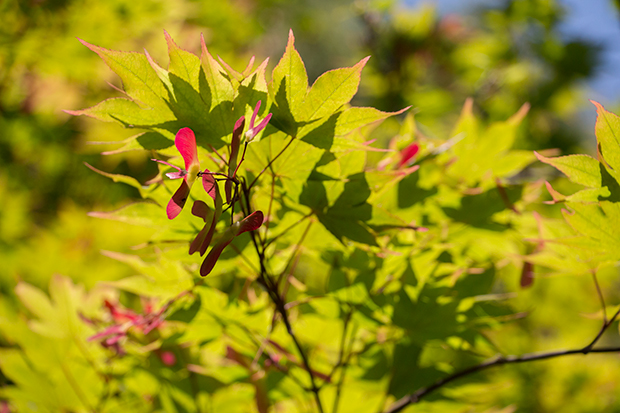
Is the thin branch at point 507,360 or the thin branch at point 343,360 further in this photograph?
the thin branch at point 343,360

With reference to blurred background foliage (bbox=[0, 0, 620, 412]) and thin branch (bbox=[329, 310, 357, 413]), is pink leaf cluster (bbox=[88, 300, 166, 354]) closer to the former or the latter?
thin branch (bbox=[329, 310, 357, 413])

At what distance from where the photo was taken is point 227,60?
1844 mm

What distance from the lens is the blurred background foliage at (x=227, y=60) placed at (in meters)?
1.45

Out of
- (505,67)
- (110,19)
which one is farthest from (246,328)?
(505,67)

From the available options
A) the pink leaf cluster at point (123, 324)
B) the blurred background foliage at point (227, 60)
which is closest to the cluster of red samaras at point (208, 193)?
the pink leaf cluster at point (123, 324)

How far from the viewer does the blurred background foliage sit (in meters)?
1.45

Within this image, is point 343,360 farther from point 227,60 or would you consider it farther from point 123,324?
point 227,60

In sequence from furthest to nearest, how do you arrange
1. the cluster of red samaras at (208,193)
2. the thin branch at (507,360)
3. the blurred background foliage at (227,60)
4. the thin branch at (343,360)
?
the blurred background foliage at (227,60) → the thin branch at (343,360) → the thin branch at (507,360) → the cluster of red samaras at (208,193)

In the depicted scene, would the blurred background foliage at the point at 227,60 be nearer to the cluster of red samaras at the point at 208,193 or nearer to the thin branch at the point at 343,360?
the thin branch at the point at 343,360

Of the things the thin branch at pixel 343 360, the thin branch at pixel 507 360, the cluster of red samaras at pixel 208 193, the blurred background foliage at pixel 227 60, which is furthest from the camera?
the blurred background foliage at pixel 227 60

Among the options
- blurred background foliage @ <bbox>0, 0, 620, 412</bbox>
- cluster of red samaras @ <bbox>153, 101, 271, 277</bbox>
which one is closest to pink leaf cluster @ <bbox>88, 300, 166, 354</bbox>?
cluster of red samaras @ <bbox>153, 101, 271, 277</bbox>

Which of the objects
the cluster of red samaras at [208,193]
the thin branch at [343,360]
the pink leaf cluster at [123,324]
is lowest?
the thin branch at [343,360]

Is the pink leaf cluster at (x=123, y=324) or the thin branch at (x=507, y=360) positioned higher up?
the pink leaf cluster at (x=123, y=324)

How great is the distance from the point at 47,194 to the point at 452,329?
2.47 meters
